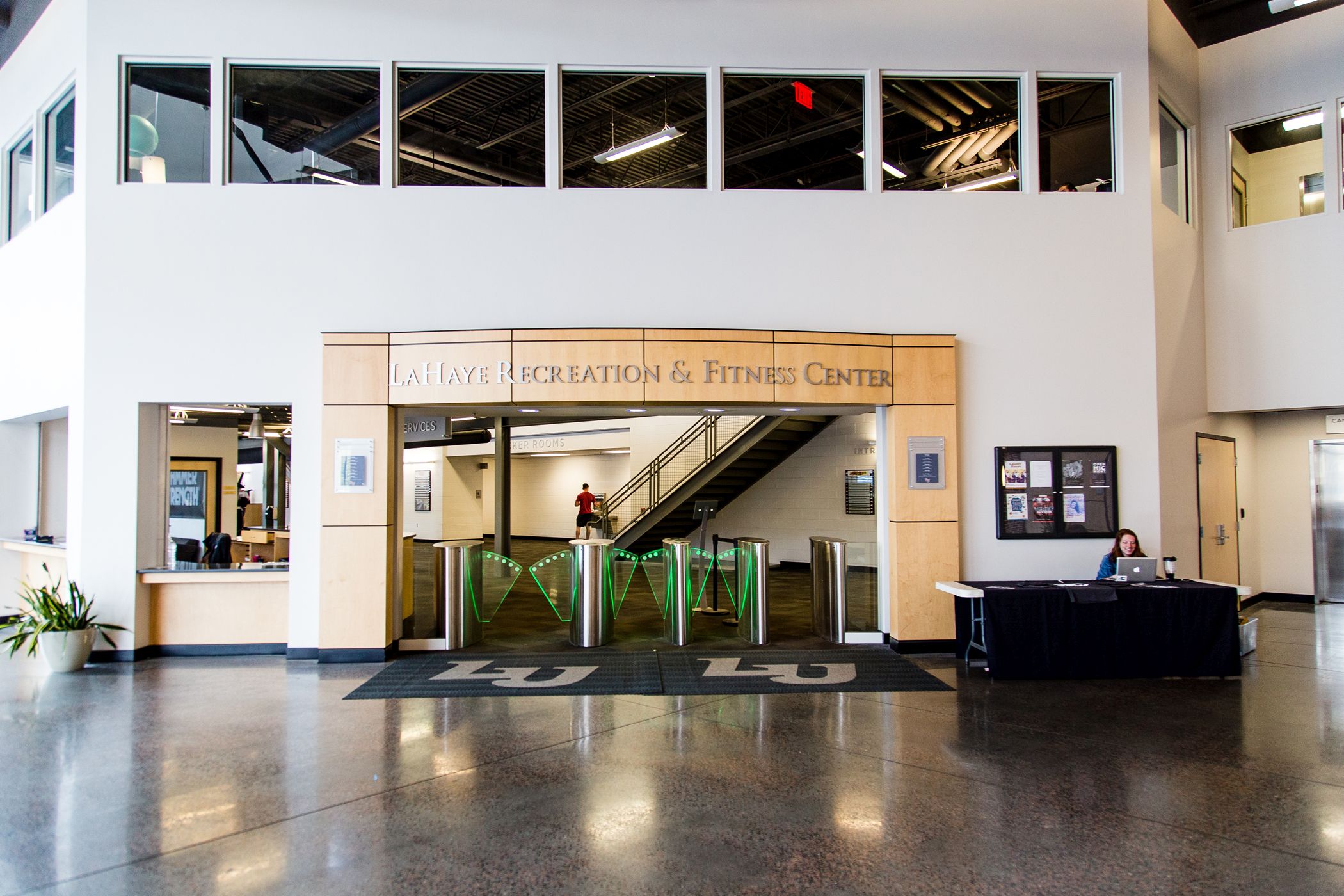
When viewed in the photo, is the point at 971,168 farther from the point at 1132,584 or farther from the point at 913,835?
the point at 913,835

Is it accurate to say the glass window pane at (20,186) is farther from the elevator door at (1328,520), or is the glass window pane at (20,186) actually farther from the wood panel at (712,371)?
the elevator door at (1328,520)

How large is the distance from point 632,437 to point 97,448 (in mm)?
12952

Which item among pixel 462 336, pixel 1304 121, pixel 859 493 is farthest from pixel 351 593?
pixel 1304 121

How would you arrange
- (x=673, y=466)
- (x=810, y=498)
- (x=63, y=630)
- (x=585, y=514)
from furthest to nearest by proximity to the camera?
(x=585, y=514)
(x=673, y=466)
(x=810, y=498)
(x=63, y=630)

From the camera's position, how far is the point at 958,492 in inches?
340

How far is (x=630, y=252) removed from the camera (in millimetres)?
8625

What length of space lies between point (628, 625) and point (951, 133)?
274 inches

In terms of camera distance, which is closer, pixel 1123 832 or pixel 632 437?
pixel 1123 832

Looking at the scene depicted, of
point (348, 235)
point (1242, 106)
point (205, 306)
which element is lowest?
point (205, 306)

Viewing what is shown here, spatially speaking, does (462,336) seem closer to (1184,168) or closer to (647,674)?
(647,674)

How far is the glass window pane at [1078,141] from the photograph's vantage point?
9.07 metres

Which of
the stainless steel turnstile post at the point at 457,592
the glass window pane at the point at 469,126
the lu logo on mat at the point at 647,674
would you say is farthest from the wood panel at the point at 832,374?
the stainless steel turnstile post at the point at 457,592

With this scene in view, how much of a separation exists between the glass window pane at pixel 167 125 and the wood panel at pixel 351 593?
4104mm

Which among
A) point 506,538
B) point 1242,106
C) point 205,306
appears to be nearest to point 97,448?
point 205,306
